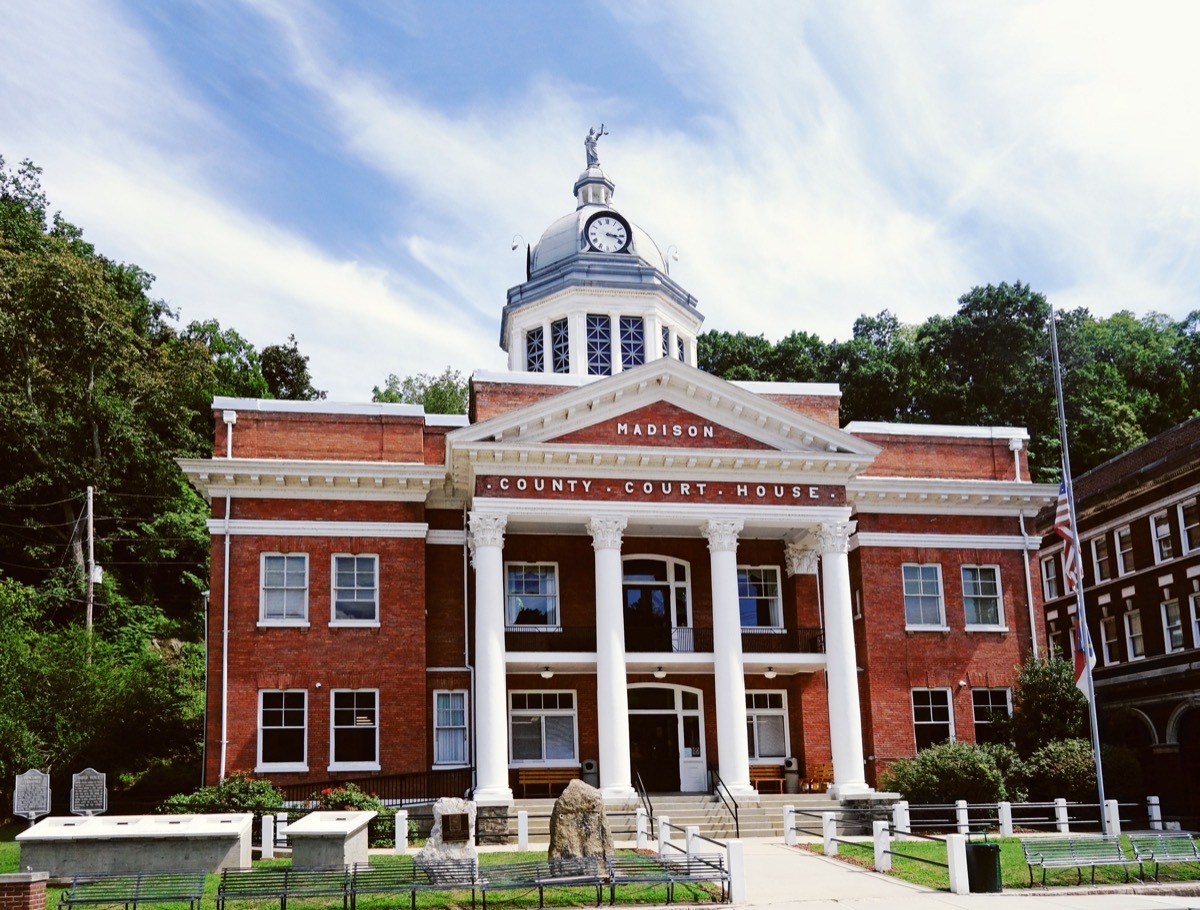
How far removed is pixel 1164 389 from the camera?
6316 centimetres

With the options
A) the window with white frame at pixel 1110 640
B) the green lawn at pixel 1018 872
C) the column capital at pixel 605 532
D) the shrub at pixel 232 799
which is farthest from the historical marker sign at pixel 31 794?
the window with white frame at pixel 1110 640

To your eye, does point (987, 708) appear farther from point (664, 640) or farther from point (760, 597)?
point (664, 640)

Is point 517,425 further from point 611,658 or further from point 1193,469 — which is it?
point 1193,469

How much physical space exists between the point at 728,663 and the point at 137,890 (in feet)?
59.2

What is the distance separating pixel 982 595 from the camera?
38062 millimetres

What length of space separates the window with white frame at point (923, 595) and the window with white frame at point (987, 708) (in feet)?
7.61

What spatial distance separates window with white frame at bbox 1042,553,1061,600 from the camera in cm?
4725

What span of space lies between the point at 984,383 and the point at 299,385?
34119 mm

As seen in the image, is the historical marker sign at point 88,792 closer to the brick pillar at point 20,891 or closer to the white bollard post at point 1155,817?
the brick pillar at point 20,891

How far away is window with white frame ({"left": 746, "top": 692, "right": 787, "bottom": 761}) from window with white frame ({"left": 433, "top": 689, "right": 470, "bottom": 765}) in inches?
324

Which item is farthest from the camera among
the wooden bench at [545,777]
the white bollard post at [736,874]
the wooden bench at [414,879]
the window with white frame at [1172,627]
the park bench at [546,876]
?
the window with white frame at [1172,627]

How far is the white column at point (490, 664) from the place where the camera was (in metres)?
30.8

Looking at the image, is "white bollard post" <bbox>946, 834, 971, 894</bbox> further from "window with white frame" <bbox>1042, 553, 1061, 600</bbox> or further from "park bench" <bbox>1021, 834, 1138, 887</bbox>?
"window with white frame" <bbox>1042, 553, 1061, 600</bbox>

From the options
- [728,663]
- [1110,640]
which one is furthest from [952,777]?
[1110,640]
